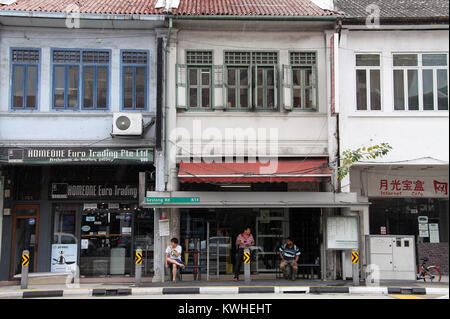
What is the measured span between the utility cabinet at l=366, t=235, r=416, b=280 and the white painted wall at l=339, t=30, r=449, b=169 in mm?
2562

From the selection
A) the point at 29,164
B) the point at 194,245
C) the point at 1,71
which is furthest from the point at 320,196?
the point at 1,71

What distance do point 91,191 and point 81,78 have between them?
12.7ft

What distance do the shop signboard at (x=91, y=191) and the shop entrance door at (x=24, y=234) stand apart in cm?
98

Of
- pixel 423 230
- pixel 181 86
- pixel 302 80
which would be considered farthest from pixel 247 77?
pixel 423 230

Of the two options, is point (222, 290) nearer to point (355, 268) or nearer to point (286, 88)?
point (355, 268)

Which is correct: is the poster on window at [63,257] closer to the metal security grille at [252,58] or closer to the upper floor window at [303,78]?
the metal security grille at [252,58]

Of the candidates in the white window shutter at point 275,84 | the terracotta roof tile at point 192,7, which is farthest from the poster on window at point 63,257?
the white window shutter at point 275,84

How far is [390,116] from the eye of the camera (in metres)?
17.0

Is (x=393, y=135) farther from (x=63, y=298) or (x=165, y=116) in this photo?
(x=63, y=298)

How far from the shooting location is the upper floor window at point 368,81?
17.2 m

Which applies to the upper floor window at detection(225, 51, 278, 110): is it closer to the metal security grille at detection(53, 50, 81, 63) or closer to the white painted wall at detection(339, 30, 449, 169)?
the white painted wall at detection(339, 30, 449, 169)

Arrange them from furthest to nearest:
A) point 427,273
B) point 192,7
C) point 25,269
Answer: point 192,7 < point 427,273 < point 25,269

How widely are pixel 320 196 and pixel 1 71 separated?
432 inches

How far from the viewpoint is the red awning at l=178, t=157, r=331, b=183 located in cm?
1577
